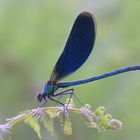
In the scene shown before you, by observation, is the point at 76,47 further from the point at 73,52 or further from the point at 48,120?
the point at 48,120

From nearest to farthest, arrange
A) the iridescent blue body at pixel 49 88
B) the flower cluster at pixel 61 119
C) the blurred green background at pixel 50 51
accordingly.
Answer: the flower cluster at pixel 61 119
the iridescent blue body at pixel 49 88
the blurred green background at pixel 50 51

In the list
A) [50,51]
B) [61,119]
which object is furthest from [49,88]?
[50,51]

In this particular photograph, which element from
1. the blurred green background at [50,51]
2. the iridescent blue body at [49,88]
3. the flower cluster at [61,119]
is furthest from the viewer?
the blurred green background at [50,51]

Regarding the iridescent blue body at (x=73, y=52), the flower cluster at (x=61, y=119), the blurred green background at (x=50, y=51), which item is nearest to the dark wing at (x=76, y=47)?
the iridescent blue body at (x=73, y=52)

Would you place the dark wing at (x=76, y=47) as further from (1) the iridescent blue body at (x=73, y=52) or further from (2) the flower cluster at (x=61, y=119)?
(2) the flower cluster at (x=61, y=119)

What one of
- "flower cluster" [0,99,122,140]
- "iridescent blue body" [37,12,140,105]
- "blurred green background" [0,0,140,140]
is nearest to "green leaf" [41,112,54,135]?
"flower cluster" [0,99,122,140]

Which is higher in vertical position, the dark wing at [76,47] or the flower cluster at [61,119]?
the dark wing at [76,47]

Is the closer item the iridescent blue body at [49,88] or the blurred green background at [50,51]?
the iridescent blue body at [49,88]

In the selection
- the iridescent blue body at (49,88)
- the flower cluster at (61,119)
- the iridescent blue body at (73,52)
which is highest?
the iridescent blue body at (73,52)
